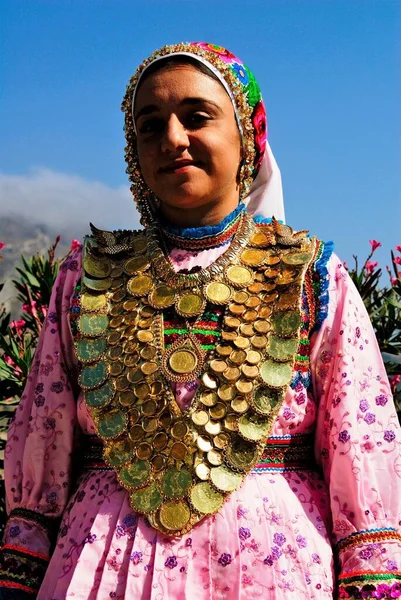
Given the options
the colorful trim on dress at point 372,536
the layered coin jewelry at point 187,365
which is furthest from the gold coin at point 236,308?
the colorful trim on dress at point 372,536

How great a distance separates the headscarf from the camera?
2293 millimetres

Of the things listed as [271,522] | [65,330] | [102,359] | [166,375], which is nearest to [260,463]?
[271,522]

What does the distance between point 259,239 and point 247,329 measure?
353 millimetres

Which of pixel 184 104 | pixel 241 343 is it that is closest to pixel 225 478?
pixel 241 343

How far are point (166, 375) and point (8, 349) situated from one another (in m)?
2.67

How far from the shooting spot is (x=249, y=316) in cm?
214

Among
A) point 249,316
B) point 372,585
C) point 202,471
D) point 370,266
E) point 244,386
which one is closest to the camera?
point 372,585

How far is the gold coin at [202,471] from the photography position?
1.92 metres

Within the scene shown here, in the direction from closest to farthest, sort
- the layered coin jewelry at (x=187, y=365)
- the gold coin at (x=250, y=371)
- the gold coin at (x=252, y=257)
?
the layered coin jewelry at (x=187, y=365) → the gold coin at (x=250, y=371) → the gold coin at (x=252, y=257)

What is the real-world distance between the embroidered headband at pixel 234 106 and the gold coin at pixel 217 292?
0.38 meters

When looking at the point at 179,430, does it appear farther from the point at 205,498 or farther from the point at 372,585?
the point at 372,585

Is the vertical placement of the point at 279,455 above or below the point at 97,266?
below

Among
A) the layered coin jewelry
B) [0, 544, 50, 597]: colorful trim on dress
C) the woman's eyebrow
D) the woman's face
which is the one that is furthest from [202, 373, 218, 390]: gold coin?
the woman's eyebrow

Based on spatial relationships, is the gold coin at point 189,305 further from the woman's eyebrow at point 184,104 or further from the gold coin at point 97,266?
the woman's eyebrow at point 184,104
